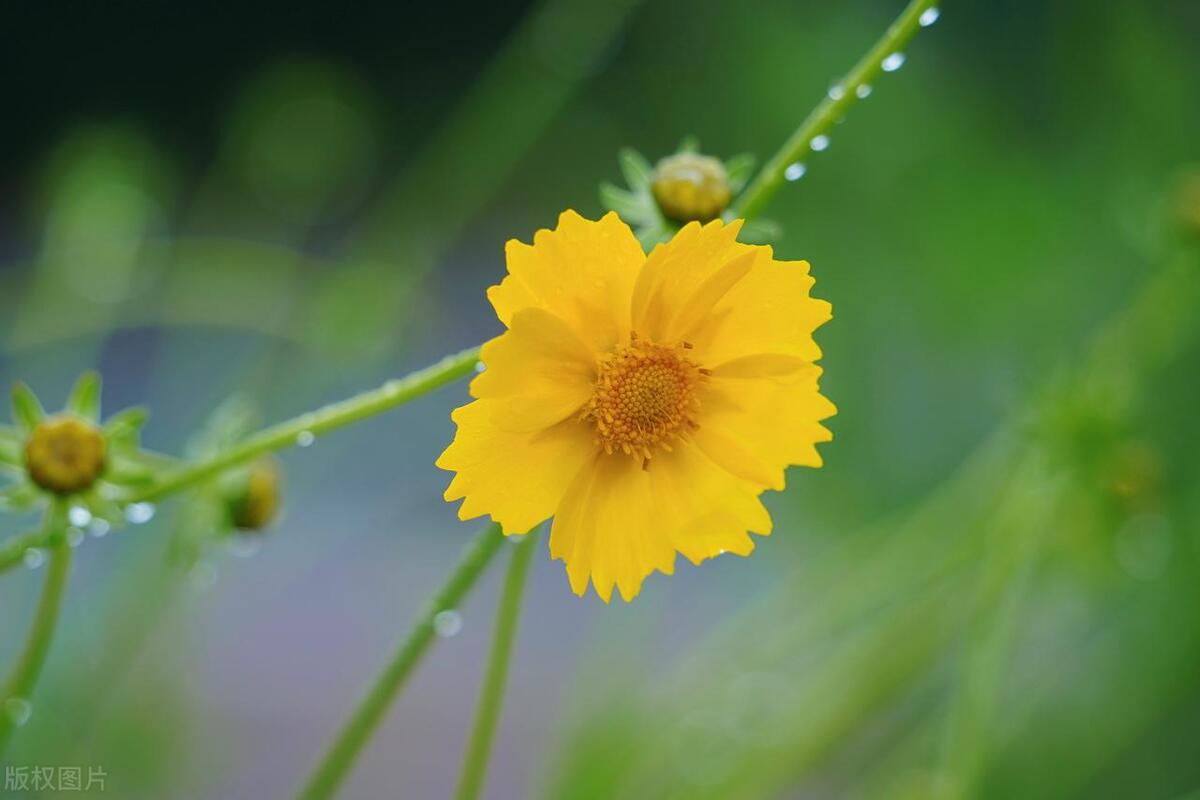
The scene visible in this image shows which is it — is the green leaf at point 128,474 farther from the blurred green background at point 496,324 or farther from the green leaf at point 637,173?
the blurred green background at point 496,324

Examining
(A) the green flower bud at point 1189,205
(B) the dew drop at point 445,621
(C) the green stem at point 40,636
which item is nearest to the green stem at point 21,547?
(C) the green stem at point 40,636

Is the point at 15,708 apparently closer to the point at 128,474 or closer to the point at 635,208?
the point at 128,474

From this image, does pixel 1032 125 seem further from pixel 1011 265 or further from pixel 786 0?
pixel 786 0

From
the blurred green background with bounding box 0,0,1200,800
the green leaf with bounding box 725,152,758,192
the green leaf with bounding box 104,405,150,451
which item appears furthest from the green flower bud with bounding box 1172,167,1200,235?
the green leaf with bounding box 104,405,150,451

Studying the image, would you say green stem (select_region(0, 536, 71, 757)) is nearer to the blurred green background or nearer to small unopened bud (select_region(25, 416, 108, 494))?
small unopened bud (select_region(25, 416, 108, 494))

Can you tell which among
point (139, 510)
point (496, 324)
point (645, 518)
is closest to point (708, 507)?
point (645, 518)

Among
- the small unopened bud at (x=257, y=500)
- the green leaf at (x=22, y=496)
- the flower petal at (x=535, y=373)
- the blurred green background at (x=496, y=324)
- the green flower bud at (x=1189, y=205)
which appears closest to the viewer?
the flower petal at (x=535, y=373)
